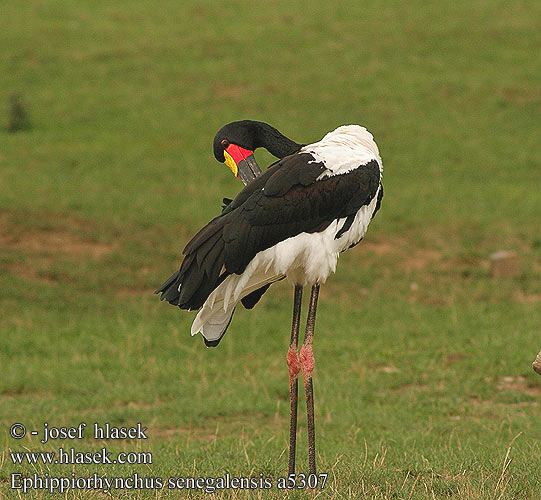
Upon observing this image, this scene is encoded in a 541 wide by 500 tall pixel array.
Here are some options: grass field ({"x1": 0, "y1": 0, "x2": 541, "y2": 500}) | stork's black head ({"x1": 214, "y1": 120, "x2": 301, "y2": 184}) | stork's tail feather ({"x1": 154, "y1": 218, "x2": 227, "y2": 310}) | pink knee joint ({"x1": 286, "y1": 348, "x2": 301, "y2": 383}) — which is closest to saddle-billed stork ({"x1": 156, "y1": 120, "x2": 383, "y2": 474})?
stork's tail feather ({"x1": 154, "y1": 218, "x2": 227, "y2": 310})

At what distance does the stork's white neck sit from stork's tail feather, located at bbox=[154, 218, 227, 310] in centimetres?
62

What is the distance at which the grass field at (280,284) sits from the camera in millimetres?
6461

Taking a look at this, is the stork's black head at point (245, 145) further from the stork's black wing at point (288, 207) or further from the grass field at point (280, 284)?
the grass field at point (280, 284)

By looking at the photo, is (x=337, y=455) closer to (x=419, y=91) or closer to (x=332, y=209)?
(x=332, y=209)

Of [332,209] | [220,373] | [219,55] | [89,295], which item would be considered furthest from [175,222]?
[219,55]

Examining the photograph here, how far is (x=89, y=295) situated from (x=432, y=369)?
4121 millimetres

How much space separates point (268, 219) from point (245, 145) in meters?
0.73

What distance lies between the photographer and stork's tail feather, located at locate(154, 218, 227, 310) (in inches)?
177

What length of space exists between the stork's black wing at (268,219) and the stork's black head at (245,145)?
0.45 metres

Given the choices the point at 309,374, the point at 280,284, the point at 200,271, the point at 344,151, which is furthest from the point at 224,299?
→ the point at 280,284

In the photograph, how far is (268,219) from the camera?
448 centimetres

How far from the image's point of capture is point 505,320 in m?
9.74

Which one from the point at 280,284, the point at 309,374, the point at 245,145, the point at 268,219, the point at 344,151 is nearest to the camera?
the point at 268,219

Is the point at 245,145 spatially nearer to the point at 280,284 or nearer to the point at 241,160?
the point at 241,160
